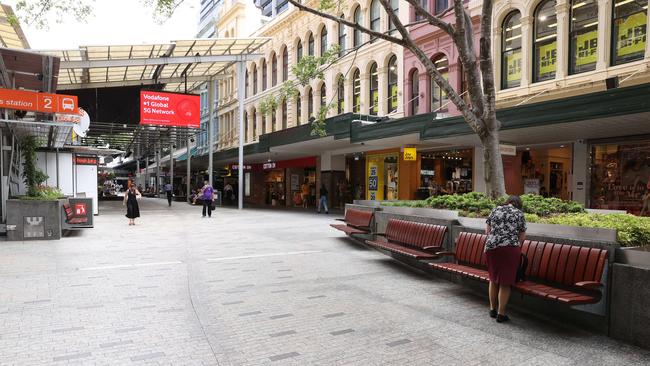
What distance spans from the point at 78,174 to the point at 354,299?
60.3 feet

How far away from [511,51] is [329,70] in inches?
494

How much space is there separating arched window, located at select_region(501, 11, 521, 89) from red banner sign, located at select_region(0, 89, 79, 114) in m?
15.5

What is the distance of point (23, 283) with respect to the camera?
7.19m

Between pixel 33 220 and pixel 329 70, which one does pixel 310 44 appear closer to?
pixel 329 70

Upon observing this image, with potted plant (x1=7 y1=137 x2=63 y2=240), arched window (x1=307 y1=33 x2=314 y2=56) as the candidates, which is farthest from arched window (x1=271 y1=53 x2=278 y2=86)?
potted plant (x1=7 y1=137 x2=63 y2=240)

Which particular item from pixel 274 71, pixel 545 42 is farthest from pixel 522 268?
pixel 274 71

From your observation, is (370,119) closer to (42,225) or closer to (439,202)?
(439,202)

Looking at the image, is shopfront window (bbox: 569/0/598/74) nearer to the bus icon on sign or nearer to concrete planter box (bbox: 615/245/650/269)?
concrete planter box (bbox: 615/245/650/269)

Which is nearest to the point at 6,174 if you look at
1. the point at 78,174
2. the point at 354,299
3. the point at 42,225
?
the point at 42,225

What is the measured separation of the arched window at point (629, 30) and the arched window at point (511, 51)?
364cm

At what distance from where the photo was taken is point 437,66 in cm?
2120

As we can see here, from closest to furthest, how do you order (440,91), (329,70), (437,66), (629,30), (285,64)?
(629,30) < (440,91) < (437,66) < (329,70) < (285,64)

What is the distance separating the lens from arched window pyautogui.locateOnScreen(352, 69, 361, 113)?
84.5 feet

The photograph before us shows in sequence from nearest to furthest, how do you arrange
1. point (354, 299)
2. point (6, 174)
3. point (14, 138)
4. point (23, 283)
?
point (354, 299)
point (23, 283)
point (6, 174)
point (14, 138)
